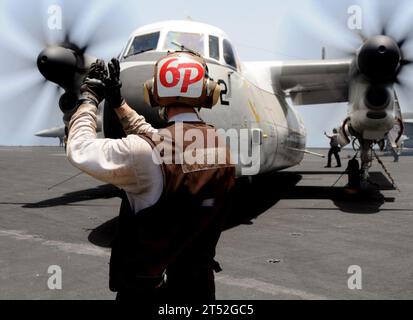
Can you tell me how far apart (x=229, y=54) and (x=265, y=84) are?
153 inches

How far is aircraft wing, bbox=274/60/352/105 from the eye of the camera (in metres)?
14.0

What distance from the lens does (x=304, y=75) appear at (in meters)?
14.6

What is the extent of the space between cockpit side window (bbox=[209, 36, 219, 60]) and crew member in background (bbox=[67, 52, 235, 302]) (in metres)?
6.63

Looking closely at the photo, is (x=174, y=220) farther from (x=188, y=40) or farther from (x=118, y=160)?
(x=188, y=40)

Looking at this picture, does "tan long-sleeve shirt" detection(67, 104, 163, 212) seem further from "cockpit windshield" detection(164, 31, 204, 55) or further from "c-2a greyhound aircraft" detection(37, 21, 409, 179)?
"cockpit windshield" detection(164, 31, 204, 55)

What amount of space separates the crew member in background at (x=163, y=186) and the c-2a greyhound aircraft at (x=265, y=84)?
4.75 m

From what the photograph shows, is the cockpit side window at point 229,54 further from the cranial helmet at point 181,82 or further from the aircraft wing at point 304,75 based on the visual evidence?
the cranial helmet at point 181,82

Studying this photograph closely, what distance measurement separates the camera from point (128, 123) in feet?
9.83

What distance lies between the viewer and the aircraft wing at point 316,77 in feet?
45.9

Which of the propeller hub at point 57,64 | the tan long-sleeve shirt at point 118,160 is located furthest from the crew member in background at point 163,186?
the propeller hub at point 57,64

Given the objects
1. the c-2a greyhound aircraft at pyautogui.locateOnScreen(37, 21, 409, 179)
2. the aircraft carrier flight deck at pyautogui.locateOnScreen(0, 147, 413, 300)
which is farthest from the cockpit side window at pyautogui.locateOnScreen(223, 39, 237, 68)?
the aircraft carrier flight deck at pyautogui.locateOnScreen(0, 147, 413, 300)
